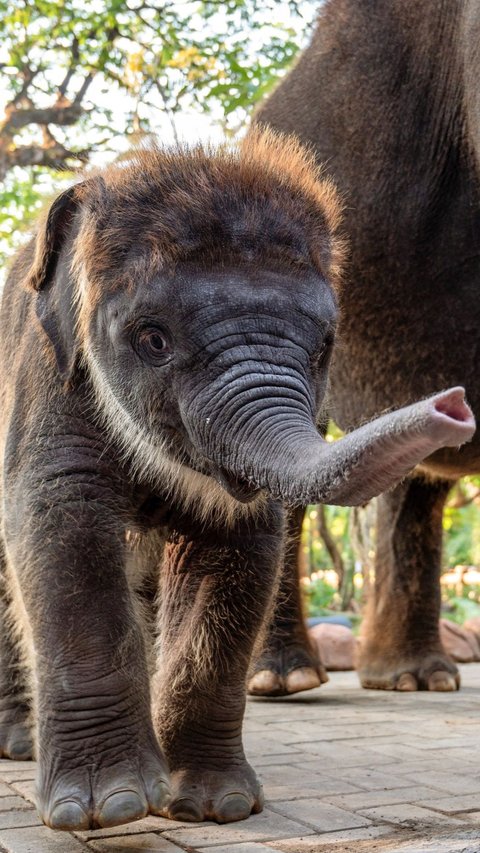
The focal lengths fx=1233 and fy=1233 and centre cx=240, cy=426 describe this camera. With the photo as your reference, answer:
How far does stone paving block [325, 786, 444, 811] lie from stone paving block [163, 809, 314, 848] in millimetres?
240

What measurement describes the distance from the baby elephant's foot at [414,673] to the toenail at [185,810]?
2974 millimetres

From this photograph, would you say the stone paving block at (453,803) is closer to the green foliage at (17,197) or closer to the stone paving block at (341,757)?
the stone paving block at (341,757)

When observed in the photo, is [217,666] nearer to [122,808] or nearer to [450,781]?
[122,808]

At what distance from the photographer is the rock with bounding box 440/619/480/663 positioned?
8.29 m

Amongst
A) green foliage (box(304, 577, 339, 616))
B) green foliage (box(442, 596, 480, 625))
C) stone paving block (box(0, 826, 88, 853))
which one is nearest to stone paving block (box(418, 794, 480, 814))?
stone paving block (box(0, 826, 88, 853))

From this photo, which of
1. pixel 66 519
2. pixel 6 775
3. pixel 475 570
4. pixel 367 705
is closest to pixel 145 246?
pixel 66 519

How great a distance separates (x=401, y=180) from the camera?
15.9ft

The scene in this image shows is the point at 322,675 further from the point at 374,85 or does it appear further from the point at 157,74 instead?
the point at 157,74

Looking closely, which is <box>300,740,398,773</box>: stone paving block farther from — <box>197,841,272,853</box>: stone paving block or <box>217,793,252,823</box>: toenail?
<box>197,841,272,853</box>: stone paving block

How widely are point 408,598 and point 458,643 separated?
2.24 metres

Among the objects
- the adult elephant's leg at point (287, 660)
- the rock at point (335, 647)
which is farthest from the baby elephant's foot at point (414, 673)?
the rock at point (335, 647)

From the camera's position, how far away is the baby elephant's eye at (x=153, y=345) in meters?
2.98

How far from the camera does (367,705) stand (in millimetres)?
5555

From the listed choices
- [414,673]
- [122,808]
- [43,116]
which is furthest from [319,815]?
[43,116]
